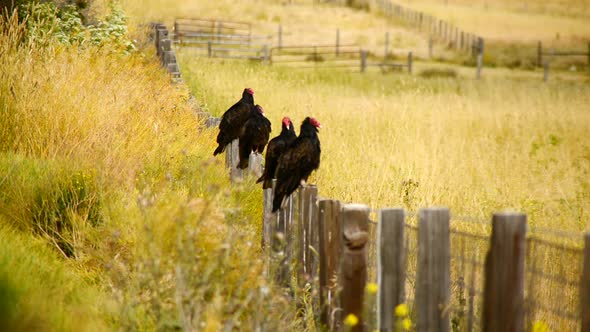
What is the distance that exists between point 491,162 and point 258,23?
3293 centimetres

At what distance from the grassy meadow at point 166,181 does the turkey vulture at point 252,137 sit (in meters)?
0.28

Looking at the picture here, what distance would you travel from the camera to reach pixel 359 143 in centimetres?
1004

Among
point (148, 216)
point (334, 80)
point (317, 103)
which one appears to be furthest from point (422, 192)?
point (334, 80)

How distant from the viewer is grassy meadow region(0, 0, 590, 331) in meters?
3.79

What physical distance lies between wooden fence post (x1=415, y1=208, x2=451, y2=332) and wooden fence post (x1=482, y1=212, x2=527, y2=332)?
8.0 inches

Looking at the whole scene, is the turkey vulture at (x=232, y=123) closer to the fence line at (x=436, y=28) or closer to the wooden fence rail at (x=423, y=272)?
the wooden fence rail at (x=423, y=272)

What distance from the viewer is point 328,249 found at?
4.14 metres

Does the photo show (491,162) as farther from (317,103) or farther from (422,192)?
(317,103)

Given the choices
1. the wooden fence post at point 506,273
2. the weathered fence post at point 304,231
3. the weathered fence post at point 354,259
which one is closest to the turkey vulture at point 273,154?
the weathered fence post at point 304,231

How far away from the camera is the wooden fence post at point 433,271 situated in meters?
3.24

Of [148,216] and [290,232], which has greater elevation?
[148,216]

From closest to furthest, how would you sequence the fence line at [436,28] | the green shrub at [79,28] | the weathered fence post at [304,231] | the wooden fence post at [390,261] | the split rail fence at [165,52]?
the wooden fence post at [390,261] < the weathered fence post at [304,231] < the green shrub at [79,28] < the split rail fence at [165,52] < the fence line at [436,28]

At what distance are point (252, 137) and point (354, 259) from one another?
267 centimetres

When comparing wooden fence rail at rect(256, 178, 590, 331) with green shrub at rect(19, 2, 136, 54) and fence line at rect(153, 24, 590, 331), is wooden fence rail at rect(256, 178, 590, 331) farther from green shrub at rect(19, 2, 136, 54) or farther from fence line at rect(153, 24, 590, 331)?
green shrub at rect(19, 2, 136, 54)
